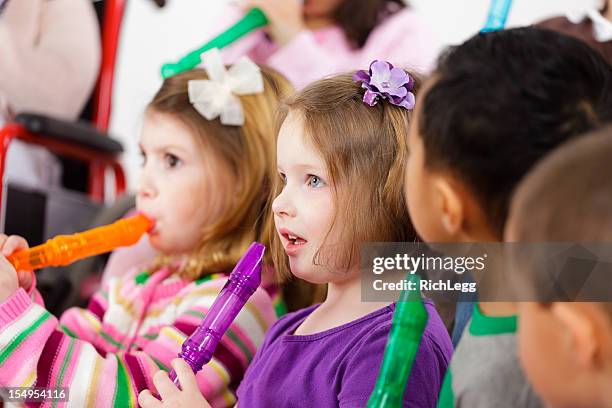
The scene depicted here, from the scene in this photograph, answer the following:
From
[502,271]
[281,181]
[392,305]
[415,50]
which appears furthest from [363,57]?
[502,271]

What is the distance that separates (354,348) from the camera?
76cm

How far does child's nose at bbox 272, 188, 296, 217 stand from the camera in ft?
A: 2.64

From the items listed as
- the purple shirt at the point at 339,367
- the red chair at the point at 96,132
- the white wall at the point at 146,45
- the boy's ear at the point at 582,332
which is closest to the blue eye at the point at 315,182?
the purple shirt at the point at 339,367

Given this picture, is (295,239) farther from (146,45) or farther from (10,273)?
(146,45)

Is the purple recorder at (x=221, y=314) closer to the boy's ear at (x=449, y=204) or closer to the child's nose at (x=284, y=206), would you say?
the child's nose at (x=284, y=206)

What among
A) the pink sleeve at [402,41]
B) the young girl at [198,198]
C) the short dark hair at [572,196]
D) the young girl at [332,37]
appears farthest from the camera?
the pink sleeve at [402,41]

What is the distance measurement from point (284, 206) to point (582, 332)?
365mm

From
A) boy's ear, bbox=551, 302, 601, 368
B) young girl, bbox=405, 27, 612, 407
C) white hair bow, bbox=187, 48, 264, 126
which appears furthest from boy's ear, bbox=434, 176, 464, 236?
white hair bow, bbox=187, 48, 264, 126

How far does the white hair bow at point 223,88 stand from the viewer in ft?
3.52

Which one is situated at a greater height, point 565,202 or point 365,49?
point 565,202

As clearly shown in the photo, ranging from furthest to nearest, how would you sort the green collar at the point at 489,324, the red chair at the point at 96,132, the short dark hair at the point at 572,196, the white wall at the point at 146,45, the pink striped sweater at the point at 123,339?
the white wall at the point at 146,45 → the red chair at the point at 96,132 → the pink striped sweater at the point at 123,339 → the green collar at the point at 489,324 → the short dark hair at the point at 572,196

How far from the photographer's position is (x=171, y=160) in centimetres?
108

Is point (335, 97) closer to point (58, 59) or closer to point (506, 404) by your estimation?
point (506, 404)

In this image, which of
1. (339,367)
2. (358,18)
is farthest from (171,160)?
(358,18)
